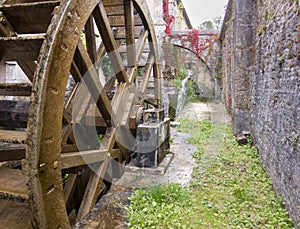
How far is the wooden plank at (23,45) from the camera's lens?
1856 mm

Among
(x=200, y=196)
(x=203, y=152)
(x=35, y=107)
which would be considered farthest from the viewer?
(x=203, y=152)

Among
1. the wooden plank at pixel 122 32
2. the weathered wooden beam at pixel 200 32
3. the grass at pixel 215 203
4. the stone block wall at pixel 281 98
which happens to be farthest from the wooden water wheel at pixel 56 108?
the weathered wooden beam at pixel 200 32

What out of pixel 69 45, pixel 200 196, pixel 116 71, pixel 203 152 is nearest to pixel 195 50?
pixel 203 152

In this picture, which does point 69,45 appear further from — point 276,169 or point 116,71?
point 276,169

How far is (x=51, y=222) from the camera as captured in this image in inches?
65.4

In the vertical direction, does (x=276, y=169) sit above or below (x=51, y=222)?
below

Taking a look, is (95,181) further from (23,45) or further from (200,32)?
(200,32)

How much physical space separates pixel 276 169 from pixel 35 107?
2714 mm

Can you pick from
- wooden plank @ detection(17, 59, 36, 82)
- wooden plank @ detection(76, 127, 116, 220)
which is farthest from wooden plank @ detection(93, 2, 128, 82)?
wooden plank @ detection(17, 59, 36, 82)

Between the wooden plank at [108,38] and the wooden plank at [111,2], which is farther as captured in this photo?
the wooden plank at [111,2]

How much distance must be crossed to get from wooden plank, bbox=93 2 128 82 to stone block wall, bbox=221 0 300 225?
1.86 m

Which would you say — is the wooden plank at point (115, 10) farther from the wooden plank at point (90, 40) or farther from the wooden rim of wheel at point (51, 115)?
the wooden rim of wheel at point (51, 115)

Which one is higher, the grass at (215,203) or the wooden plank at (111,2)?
the wooden plank at (111,2)

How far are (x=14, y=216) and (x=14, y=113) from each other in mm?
1181
